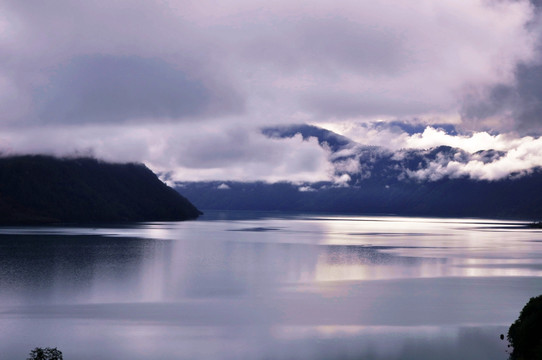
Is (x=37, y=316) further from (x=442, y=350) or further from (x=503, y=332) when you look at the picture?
(x=503, y=332)

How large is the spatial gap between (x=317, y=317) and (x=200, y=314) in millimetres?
13235

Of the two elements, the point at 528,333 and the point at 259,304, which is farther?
the point at 259,304

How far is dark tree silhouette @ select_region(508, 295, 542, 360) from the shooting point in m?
50.6

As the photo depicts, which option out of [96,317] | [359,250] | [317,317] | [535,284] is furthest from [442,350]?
[359,250]

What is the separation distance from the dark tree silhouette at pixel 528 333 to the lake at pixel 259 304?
177 cm

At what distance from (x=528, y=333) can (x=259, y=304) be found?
34.2 meters

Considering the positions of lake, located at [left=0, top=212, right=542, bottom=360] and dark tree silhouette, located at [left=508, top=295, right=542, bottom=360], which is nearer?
dark tree silhouette, located at [left=508, top=295, right=542, bottom=360]

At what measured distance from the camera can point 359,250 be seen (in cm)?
16050

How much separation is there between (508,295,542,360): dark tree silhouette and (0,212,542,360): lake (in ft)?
→ 5.80

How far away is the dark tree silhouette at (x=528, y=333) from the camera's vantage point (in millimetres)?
50638

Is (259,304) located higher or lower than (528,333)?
lower

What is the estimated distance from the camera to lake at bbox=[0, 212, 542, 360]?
55.2m

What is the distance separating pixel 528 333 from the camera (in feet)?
171

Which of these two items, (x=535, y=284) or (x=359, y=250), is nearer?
(x=535, y=284)
